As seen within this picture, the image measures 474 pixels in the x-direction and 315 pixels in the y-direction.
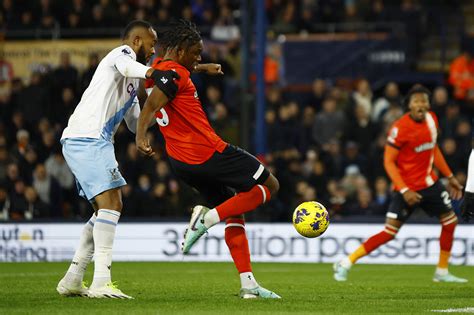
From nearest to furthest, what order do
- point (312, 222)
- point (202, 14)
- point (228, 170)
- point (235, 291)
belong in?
point (228, 170), point (312, 222), point (235, 291), point (202, 14)

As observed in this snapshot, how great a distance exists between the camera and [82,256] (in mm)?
10305

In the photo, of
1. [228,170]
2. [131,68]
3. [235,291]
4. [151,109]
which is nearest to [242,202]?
[228,170]

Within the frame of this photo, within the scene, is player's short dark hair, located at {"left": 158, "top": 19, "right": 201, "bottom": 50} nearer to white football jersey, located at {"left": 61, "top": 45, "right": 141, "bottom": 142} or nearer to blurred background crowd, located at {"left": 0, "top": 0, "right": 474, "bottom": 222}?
white football jersey, located at {"left": 61, "top": 45, "right": 141, "bottom": 142}

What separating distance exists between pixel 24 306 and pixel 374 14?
650 inches

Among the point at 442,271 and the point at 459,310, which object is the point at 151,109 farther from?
the point at 442,271

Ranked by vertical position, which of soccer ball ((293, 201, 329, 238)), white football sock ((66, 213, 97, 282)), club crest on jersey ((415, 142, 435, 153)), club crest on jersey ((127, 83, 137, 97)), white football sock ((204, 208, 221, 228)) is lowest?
white football sock ((66, 213, 97, 282))

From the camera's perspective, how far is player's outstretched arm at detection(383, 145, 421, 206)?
13.2 m

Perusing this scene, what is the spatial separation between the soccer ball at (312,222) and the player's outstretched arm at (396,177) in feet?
9.81

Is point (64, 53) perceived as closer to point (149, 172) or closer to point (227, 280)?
point (149, 172)

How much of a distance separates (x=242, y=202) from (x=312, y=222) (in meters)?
0.88

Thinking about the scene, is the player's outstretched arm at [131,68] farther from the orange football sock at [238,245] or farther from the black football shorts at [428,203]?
the black football shorts at [428,203]

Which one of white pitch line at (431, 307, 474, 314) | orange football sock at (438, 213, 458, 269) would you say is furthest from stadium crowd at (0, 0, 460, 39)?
white pitch line at (431, 307, 474, 314)

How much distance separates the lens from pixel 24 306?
941 cm

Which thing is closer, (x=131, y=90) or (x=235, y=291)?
(x=131, y=90)
